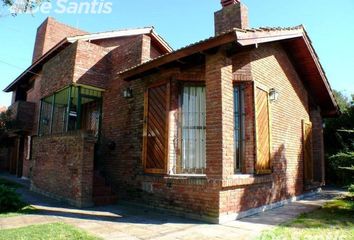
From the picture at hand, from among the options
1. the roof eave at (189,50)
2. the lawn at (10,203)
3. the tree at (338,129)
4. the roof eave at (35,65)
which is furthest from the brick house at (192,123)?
the tree at (338,129)

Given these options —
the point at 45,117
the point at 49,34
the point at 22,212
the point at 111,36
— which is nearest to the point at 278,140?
the point at 22,212

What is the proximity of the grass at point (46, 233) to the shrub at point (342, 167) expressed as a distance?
6.70m

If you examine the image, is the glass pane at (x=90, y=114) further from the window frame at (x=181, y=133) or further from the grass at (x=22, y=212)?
the window frame at (x=181, y=133)

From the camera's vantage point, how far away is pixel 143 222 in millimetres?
5961

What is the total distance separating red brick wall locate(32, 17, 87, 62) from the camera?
18962mm

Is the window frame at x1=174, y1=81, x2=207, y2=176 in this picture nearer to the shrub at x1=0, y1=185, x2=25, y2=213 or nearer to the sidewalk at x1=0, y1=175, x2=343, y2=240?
the sidewalk at x1=0, y1=175, x2=343, y2=240

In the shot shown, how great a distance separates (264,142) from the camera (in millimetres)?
7531

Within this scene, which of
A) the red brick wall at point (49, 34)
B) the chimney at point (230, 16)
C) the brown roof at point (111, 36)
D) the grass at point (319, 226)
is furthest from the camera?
the red brick wall at point (49, 34)

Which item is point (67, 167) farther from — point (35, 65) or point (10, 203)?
point (35, 65)

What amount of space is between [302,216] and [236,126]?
8.66 feet

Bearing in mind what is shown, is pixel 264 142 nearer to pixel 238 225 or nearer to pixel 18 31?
pixel 238 225

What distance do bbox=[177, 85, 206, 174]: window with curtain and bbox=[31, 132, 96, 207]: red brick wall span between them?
2736mm

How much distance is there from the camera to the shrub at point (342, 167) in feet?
26.0

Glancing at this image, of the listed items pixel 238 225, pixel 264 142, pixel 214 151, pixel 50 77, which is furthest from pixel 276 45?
pixel 50 77
